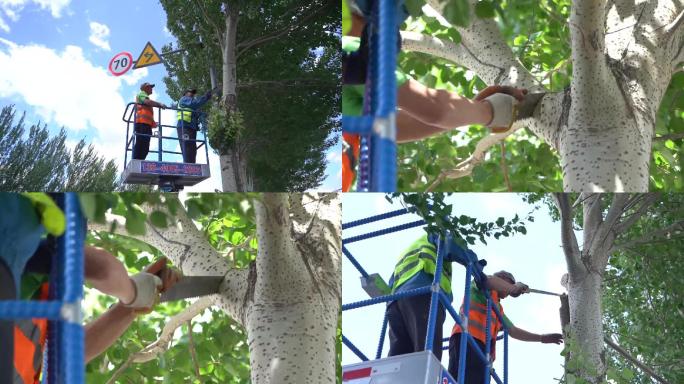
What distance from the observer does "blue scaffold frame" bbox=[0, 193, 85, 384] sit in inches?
35.1

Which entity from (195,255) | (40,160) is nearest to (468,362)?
(195,255)

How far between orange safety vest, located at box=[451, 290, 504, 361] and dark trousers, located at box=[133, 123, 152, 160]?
88 cm

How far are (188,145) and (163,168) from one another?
0.26 ft

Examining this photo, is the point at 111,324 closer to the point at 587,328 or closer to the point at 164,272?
the point at 164,272

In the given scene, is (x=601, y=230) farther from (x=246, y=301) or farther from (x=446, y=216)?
(x=246, y=301)

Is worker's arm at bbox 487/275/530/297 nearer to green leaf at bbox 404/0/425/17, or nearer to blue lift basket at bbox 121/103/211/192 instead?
green leaf at bbox 404/0/425/17

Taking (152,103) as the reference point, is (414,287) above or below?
below

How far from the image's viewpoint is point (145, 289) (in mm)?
1333

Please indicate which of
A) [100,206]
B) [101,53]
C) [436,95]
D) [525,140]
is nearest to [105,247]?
[100,206]

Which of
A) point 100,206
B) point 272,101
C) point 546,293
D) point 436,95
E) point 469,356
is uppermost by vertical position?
point 272,101

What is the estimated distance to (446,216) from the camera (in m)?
1.51

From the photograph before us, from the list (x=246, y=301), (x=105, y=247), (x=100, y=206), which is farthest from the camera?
(x=246, y=301)

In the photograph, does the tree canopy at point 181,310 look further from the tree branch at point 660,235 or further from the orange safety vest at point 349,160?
the tree branch at point 660,235

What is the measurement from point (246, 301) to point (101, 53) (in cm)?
110
